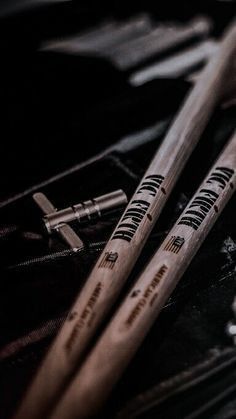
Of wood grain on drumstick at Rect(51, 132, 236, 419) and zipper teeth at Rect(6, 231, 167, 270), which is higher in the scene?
zipper teeth at Rect(6, 231, 167, 270)

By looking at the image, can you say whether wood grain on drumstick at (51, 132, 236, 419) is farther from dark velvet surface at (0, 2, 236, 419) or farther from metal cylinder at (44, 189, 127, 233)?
metal cylinder at (44, 189, 127, 233)

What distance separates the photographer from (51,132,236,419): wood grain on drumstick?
706 mm

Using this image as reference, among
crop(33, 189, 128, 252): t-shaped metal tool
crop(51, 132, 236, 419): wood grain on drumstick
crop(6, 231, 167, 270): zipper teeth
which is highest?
crop(33, 189, 128, 252): t-shaped metal tool

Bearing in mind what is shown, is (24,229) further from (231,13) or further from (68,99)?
(231,13)

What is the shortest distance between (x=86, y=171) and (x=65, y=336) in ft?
1.82

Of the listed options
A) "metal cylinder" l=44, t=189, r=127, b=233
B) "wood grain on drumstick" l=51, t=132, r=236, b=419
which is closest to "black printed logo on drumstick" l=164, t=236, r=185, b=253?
"wood grain on drumstick" l=51, t=132, r=236, b=419

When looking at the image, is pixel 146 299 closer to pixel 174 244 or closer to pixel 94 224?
pixel 174 244

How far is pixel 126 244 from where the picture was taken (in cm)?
92

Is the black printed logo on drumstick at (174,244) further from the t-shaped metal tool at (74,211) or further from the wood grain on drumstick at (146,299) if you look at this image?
the t-shaped metal tool at (74,211)

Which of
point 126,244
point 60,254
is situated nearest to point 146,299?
point 126,244

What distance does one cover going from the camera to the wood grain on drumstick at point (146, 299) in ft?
2.32

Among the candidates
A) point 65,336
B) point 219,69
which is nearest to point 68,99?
point 219,69

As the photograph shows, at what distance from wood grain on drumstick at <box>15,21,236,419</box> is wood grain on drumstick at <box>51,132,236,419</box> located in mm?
31

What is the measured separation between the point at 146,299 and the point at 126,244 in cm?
14
